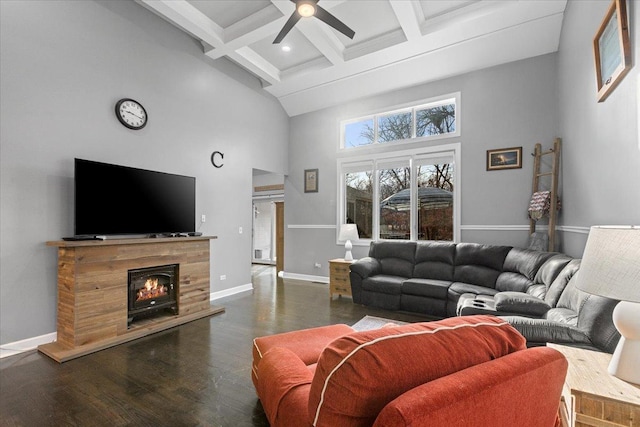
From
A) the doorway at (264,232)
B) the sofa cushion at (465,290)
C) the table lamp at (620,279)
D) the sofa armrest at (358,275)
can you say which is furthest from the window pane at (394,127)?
the table lamp at (620,279)

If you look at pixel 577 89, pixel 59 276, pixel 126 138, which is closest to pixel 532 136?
pixel 577 89

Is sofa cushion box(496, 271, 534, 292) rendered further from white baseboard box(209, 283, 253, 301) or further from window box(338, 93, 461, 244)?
white baseboard box(209, 283, 253, 301)

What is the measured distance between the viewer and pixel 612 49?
7.63 ft

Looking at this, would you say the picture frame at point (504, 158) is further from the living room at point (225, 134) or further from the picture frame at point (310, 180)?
the picture frame at point (310, 180)

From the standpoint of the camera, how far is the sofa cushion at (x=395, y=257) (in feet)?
15.5

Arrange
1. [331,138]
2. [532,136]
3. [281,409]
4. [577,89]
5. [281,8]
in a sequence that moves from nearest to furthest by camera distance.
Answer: [281,409], [577,89], [281,8], [532,136], [331,138]

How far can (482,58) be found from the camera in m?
4.73

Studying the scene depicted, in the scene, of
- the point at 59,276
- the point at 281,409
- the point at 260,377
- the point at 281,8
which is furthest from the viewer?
the point at 281,8

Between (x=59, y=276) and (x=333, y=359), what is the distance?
347 centimetres

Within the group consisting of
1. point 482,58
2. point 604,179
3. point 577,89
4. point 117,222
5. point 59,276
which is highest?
point 482,58

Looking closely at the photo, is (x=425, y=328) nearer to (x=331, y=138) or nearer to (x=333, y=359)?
(x=333, y=359)

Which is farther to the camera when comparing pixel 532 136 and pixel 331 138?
pixel 331 138

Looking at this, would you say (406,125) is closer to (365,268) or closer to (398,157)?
(398,157)

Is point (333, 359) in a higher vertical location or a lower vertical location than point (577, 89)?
lower
